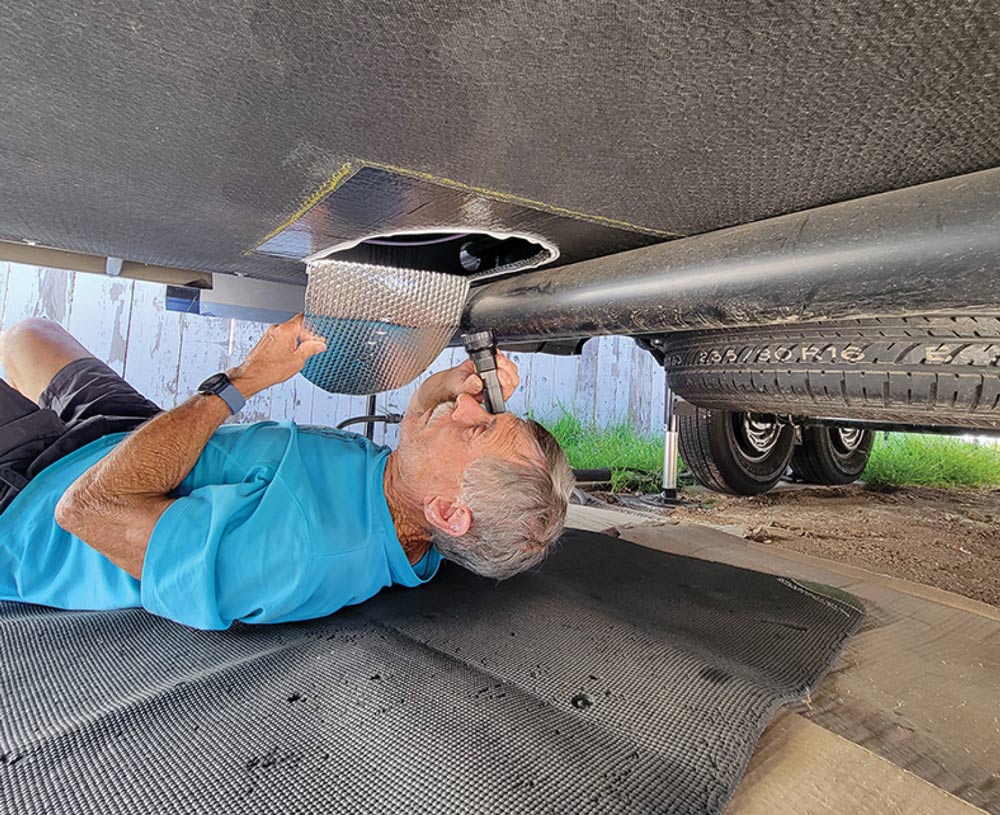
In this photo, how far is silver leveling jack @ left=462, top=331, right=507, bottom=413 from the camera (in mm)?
1107

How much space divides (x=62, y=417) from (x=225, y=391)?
53cm

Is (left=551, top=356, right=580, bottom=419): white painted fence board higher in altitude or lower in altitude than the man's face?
higher

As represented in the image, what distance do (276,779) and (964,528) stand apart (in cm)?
257

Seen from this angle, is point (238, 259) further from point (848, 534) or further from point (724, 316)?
point (848, 534)

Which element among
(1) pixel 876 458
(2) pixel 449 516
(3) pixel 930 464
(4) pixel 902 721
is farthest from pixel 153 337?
(3) pixel 930 464

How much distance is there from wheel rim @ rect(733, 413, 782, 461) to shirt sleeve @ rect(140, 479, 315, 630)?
1.86 meters

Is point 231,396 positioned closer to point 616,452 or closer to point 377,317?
point 377,317

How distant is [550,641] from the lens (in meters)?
0.95

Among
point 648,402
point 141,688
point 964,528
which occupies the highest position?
point 648,402

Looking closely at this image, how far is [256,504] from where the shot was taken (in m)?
0.90

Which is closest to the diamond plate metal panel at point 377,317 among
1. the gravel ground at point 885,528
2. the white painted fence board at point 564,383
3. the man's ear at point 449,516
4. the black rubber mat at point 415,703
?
the man's ear at point 449,516

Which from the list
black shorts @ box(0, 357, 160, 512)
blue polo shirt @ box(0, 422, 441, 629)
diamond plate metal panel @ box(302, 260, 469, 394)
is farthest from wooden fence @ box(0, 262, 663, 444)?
blue polo shirt @ box(0, 422, 441, 629)

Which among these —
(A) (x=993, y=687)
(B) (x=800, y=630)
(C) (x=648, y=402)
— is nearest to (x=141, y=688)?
(B) (x=800, y=630)

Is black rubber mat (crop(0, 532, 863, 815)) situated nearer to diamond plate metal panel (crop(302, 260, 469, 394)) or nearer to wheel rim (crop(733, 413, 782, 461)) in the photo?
diamond plate metal panel (crop(302, 260, 469, 394))
